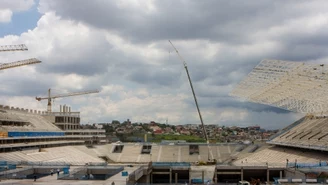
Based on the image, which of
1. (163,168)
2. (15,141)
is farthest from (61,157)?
(163,168)

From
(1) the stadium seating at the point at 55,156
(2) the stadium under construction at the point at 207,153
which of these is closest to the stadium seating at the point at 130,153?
(2) the stadium under construction at the point at 207,153

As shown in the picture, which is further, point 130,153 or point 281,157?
point 130,153

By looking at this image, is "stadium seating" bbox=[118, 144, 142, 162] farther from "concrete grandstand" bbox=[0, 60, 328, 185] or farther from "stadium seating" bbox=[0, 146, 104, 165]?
"stadium seating" bbox=[0, 146, 104, 165]

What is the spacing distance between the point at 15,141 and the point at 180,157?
3754 cm

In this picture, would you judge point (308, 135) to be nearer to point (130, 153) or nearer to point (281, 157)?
point (281, 157)

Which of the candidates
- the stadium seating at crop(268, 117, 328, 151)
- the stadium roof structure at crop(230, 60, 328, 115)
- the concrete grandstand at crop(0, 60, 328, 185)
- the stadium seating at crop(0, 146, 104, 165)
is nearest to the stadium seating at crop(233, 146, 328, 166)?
the concrete grandstand at crop(0, 60, 328, 185)

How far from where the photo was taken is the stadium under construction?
5459cm

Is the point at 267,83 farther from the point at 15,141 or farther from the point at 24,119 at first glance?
the point at 24,119

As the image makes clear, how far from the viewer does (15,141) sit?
247ft

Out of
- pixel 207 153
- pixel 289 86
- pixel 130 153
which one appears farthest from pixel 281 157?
pixel 130 153

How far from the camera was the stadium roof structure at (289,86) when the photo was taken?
65688 mm

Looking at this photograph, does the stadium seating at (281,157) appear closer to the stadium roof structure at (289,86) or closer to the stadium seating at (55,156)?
the stadium roof structure at (289,86)

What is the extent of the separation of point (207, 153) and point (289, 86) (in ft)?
106

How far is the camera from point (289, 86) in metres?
72.5
